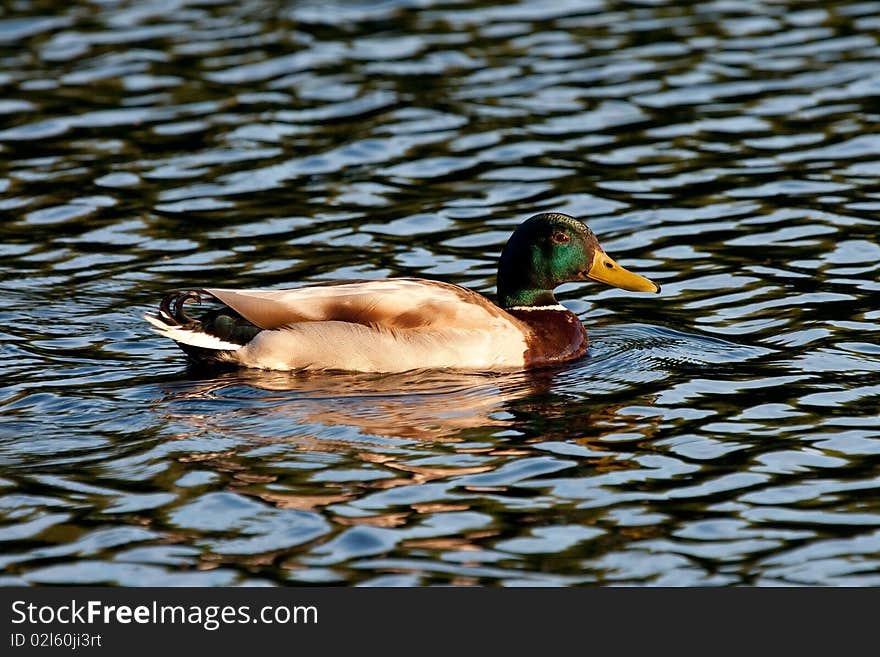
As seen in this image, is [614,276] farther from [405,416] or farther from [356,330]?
[405,416]

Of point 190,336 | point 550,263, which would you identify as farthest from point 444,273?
point 190,336

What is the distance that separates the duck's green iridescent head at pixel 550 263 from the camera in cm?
1059

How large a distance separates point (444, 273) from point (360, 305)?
221 centimetres

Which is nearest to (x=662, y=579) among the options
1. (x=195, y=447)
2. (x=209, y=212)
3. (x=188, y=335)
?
(x=195, y=447)

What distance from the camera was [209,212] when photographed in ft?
43.8

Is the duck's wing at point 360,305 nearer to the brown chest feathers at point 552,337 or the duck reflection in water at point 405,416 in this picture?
the duck reflection in water at point 405,416

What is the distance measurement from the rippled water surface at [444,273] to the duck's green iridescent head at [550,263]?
451 millimetres

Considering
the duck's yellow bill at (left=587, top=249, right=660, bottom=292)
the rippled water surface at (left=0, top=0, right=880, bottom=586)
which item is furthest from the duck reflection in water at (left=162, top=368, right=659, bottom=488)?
the duck's yellow bill at (left=587, top=249, right=660, bottom=292)

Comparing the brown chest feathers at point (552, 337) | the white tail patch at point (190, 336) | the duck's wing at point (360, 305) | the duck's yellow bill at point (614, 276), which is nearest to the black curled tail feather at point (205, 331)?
the white tail patch at point (190, 336)

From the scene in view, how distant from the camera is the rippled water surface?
7328mm

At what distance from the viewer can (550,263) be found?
34.9 ft

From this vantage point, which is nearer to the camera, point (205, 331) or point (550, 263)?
point (205, 331)

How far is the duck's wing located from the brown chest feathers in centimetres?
48

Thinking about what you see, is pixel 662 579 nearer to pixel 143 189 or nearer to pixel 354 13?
pixel 143 189
